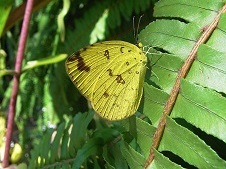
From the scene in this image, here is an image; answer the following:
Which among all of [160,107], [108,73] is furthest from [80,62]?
[160,107]

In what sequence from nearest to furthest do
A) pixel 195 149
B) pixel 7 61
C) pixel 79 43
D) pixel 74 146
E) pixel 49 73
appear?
1. pixel 195 149
2. pixel 74 146
3. pixel 79 43
4. pixel 49 73
5. pixel 7 61

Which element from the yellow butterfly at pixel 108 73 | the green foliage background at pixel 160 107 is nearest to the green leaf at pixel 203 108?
the green foliage background at pixel 160 107

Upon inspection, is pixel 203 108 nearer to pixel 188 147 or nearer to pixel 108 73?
pixel 188 147

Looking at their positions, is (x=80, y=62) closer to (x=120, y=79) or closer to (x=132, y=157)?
(x=120, y=79)

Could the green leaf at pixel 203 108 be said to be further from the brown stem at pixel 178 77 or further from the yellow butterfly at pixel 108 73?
the yellow butterfly at pixel 108 73

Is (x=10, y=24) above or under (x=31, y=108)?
above

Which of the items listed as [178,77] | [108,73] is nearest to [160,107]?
[178,77]

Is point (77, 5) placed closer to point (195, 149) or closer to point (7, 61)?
point (7, 61)

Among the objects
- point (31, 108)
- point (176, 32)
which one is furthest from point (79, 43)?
point (176, 32)

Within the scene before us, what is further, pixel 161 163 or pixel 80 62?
pixel 80 62
